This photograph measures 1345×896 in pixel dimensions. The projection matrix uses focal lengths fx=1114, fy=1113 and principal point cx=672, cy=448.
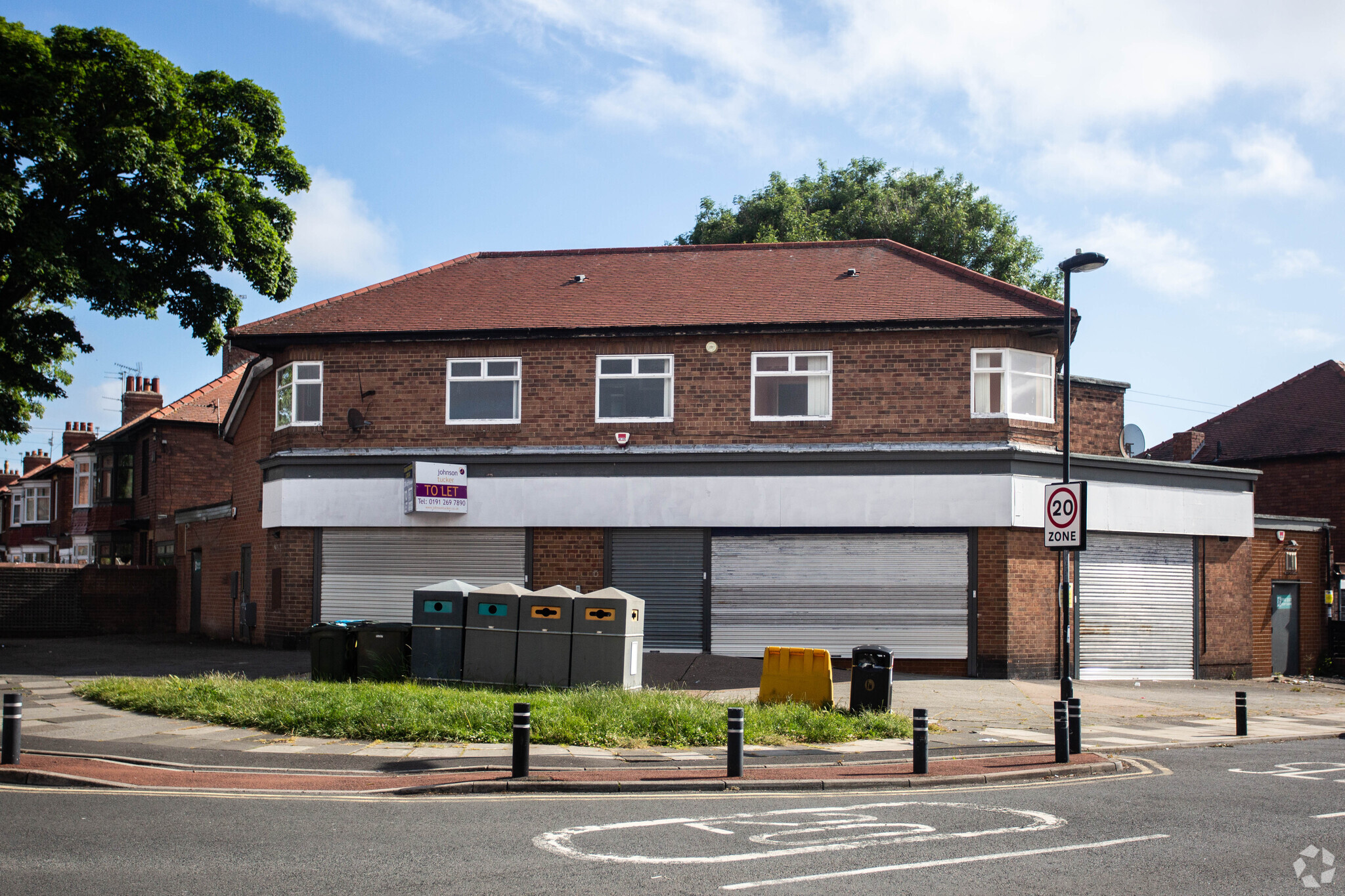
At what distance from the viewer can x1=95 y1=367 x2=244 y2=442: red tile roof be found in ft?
124

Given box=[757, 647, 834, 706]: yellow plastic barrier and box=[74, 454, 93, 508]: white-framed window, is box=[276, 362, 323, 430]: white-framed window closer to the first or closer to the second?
box=[757, 647, 834, 706]: yellow plastic barrier

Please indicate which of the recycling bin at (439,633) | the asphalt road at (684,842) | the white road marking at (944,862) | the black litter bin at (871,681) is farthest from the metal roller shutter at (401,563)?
the white road marking at (944,862)

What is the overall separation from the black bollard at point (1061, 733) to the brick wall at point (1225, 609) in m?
13.2

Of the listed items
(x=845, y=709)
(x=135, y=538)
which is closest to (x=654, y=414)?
(x=845, y=709)

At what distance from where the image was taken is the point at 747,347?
22375 millimetres

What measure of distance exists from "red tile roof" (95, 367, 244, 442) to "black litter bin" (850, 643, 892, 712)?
90.2 feet

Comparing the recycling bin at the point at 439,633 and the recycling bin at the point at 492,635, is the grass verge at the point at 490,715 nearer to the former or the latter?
the recycling bin at the point at 492,635

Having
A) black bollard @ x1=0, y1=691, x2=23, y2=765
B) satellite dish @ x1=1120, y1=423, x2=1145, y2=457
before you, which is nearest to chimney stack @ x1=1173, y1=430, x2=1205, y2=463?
satellite dish @ x1=1120, y1=423, x2=1145, y2=457

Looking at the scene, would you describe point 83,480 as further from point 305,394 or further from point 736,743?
point 736,743

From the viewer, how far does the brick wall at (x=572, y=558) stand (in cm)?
2219

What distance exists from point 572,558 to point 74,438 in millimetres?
41064

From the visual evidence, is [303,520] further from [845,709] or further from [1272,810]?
[1272,810]

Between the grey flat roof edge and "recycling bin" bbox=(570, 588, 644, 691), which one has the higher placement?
the grey flat roof edge

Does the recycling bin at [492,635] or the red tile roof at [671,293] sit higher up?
the red tile roof at [671,293]
